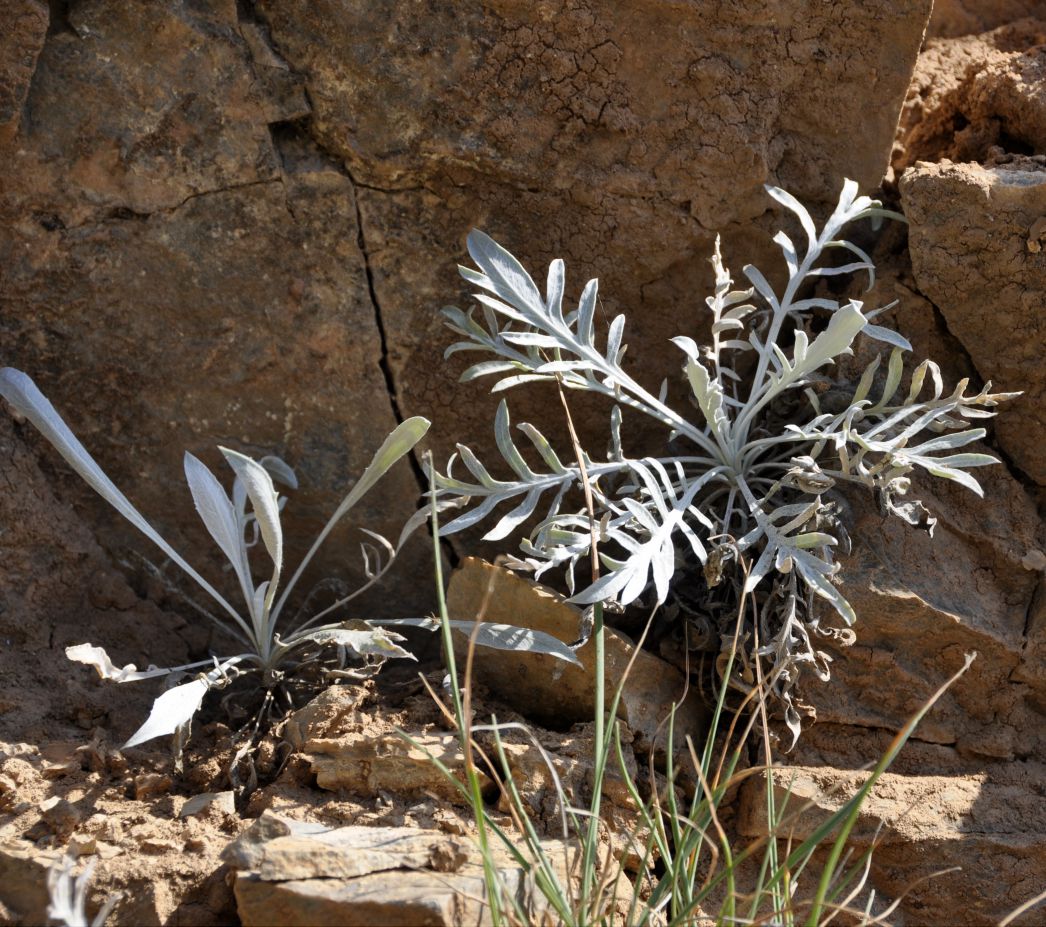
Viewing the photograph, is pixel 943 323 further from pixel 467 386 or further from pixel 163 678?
pixel 163 678

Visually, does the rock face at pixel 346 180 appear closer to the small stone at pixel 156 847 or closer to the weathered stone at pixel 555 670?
the weathered stone at pixel 555 670

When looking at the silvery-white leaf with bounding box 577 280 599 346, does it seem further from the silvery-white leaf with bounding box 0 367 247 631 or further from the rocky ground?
the silvery-white leaf with bounding box 0 367 247 631

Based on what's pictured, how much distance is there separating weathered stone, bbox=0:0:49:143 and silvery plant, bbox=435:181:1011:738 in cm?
93

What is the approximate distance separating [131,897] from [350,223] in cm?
139

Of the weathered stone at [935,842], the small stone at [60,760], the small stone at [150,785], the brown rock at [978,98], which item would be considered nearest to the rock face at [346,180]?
the brown rock at [978,98]

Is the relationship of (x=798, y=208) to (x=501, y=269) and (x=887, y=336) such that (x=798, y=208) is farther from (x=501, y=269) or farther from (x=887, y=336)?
(x=501, y=269)

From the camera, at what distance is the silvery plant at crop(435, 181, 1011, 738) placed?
2.07 meters

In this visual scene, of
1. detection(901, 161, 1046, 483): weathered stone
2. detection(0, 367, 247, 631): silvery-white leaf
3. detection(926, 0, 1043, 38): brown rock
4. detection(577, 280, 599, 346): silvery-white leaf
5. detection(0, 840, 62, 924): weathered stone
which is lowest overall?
detection(0, 840, 62, 924): weathered stone

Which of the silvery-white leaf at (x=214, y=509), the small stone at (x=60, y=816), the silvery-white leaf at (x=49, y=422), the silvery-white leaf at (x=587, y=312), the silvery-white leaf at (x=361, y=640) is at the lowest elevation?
the small stone at (x=60, y=816)

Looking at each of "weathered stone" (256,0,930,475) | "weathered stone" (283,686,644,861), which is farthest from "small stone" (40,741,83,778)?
"weathered stone" (256,0,930,475)

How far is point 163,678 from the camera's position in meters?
2.29

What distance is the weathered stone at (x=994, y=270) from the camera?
7.53ft

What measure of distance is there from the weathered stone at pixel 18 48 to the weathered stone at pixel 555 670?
127 cm

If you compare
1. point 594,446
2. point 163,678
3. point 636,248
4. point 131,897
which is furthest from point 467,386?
Answer: point 131,897
